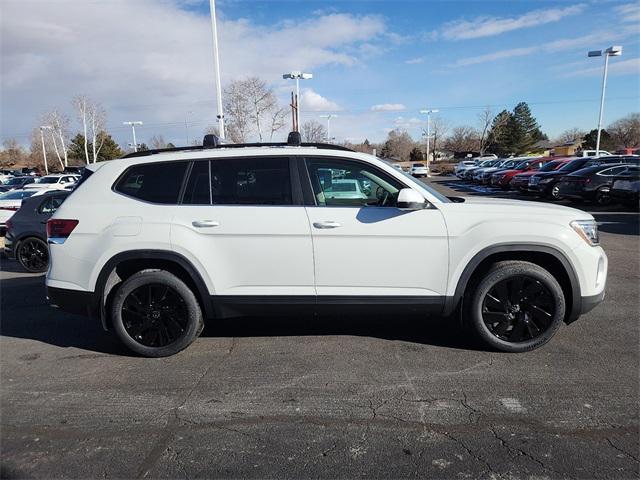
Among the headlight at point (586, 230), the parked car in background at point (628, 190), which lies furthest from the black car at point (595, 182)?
the headlight at point (586, 230)

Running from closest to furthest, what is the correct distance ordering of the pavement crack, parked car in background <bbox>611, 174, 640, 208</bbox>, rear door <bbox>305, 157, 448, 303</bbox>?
1. the pavement crack
2. rear door <bbox>305, 157, 448, 303</bbox>
3. parked car in background <bbox>611, 174, 640, 208</bbox>

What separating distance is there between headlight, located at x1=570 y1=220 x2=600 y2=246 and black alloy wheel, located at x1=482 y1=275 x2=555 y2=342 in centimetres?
57

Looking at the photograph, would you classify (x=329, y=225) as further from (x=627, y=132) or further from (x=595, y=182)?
(x=627, y=132)

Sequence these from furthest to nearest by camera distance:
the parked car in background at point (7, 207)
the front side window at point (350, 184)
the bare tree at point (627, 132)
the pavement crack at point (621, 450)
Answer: the bare tree at point (627, 132) < the parked car in background at point (7, 207) < the front side window at point (350, 184) < the pavement crack at point (621, 450)

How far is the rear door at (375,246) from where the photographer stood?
3.78 metres

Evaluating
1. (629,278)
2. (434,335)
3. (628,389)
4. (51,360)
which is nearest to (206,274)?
(51,360)

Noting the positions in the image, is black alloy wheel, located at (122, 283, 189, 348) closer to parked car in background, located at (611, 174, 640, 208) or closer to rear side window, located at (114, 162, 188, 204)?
rear side window, located at (114, 162, 188, 204)

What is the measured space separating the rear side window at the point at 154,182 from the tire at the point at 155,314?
679 mm

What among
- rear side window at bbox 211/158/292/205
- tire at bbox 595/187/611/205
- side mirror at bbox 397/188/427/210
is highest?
rear side window at bbox 211/158/292/205

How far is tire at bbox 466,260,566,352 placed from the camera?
12.5ft

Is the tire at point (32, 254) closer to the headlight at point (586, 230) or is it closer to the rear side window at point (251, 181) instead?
the rear side window at point (251, 181)

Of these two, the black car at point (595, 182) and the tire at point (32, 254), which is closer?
the tire at point (32, 254)

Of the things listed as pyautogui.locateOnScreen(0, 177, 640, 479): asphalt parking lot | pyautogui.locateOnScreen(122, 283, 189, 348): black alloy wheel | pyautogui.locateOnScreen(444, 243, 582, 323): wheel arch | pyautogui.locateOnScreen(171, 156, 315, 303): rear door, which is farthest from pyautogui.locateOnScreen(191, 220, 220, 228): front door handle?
pyautogui.locateOnScreen(444, 243, 582, 323): wheel arch

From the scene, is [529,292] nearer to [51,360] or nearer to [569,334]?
[569,334]
